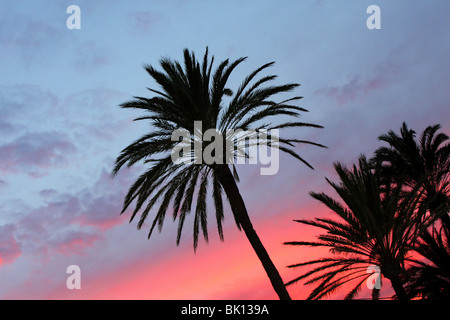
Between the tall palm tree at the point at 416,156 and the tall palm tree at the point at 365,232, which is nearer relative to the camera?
the tall palm tree at the point at 365,232

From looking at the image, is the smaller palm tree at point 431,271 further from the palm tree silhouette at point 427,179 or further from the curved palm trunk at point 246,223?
the curved palm trunk at point 246,223

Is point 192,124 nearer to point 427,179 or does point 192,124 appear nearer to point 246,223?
point 246,223

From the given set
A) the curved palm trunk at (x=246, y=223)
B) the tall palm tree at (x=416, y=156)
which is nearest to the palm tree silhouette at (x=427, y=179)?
the tall palm tree at (x=416, y=156)

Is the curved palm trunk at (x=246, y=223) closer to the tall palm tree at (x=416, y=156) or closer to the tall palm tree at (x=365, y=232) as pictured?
the tall palm tree at (x=365, y=232)

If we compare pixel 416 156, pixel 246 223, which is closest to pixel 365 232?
pixel 246 223

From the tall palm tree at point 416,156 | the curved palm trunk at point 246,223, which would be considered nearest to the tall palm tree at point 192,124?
the curved palm trunk at point 246,223

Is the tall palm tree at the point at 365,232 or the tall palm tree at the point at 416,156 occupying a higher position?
the tall palm tree at the point at 416,156

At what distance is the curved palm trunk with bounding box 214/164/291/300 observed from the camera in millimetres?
15973

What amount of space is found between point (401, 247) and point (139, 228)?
34.4 ft

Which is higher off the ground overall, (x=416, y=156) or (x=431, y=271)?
(x=416, y=156)

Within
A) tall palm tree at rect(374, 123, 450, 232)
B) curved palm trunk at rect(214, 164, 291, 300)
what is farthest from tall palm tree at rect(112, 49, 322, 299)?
tall palm tree at rect(374, 123, 450, 232)

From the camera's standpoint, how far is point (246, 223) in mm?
16531

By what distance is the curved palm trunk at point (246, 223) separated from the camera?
15973mm

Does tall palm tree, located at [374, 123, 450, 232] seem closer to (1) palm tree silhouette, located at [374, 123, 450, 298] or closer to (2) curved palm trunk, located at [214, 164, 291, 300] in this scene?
(1) palm tree silhouette, located at [374, 123, 450, 298]
